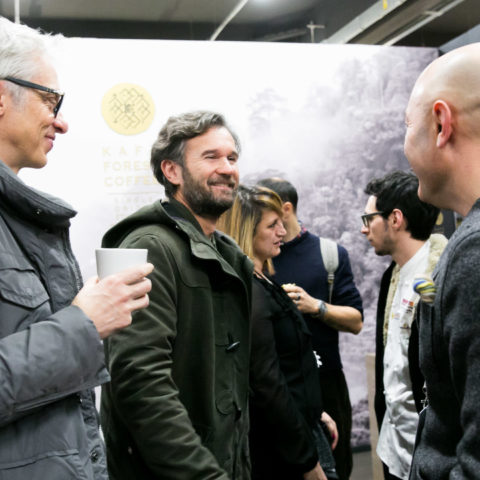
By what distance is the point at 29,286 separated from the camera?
111 cm

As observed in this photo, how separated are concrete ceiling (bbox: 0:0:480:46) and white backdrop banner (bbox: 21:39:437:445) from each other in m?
0.51

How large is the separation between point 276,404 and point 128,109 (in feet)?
8.71

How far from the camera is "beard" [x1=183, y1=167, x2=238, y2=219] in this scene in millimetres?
2057

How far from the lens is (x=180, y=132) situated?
213 cm

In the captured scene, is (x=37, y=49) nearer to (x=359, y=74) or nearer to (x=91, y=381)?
(x=91, y=381)

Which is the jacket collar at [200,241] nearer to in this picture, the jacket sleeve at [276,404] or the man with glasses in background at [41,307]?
the jacket sleeve at [276,404]

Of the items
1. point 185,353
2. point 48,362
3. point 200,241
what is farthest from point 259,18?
point 48,362

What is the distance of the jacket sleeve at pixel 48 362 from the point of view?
0.99m

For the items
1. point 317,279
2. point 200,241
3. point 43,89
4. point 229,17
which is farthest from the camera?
point 229,17

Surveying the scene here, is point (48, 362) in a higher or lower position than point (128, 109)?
lower

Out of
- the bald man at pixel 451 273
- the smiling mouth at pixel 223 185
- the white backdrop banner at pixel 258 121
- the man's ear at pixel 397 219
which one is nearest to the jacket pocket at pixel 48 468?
the bald man at pixel 451 273

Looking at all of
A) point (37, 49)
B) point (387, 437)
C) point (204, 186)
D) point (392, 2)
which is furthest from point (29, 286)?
point (392, 2)

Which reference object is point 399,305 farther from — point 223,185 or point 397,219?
point 223,185

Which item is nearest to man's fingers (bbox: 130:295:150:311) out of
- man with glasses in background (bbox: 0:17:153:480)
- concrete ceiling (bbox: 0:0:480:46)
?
man with glasses in background (bbox: 0:17:153:480)
